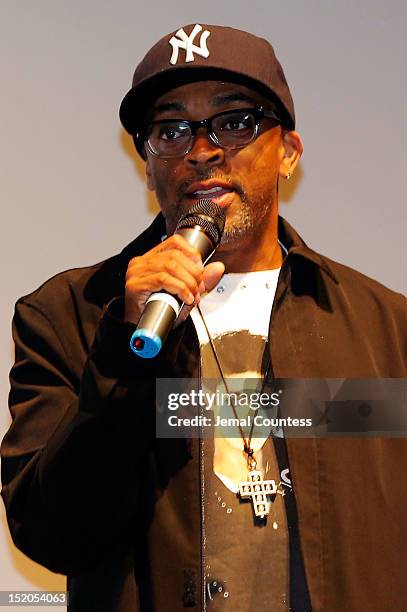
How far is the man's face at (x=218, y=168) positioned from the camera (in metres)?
2.02

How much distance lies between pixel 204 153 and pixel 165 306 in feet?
1.90

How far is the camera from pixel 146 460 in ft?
6.15

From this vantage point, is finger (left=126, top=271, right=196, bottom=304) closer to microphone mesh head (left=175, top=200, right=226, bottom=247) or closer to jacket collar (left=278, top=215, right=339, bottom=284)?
Result: microphone mesh head (left=175, top=200, right=226, bottom=247)

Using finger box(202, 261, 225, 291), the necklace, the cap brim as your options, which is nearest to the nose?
the cap brim

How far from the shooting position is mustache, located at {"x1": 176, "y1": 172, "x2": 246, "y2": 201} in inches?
79.1

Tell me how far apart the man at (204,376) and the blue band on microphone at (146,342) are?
10 centimetres

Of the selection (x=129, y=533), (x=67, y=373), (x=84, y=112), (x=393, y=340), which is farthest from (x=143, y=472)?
(x=84, y=112)

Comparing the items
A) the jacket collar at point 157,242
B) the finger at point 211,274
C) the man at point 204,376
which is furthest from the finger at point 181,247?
the jacket collar at point 157,242

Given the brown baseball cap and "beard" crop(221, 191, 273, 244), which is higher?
the brown baseball cap

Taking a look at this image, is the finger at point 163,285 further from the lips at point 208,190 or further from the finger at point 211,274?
the lips at point 208,190

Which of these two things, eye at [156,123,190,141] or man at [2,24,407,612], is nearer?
man at [2,24,407,612]

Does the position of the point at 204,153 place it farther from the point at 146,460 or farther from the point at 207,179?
the point at 146,460

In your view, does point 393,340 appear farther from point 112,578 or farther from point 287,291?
point 112,578

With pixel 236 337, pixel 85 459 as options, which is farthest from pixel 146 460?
pixel 236 337
